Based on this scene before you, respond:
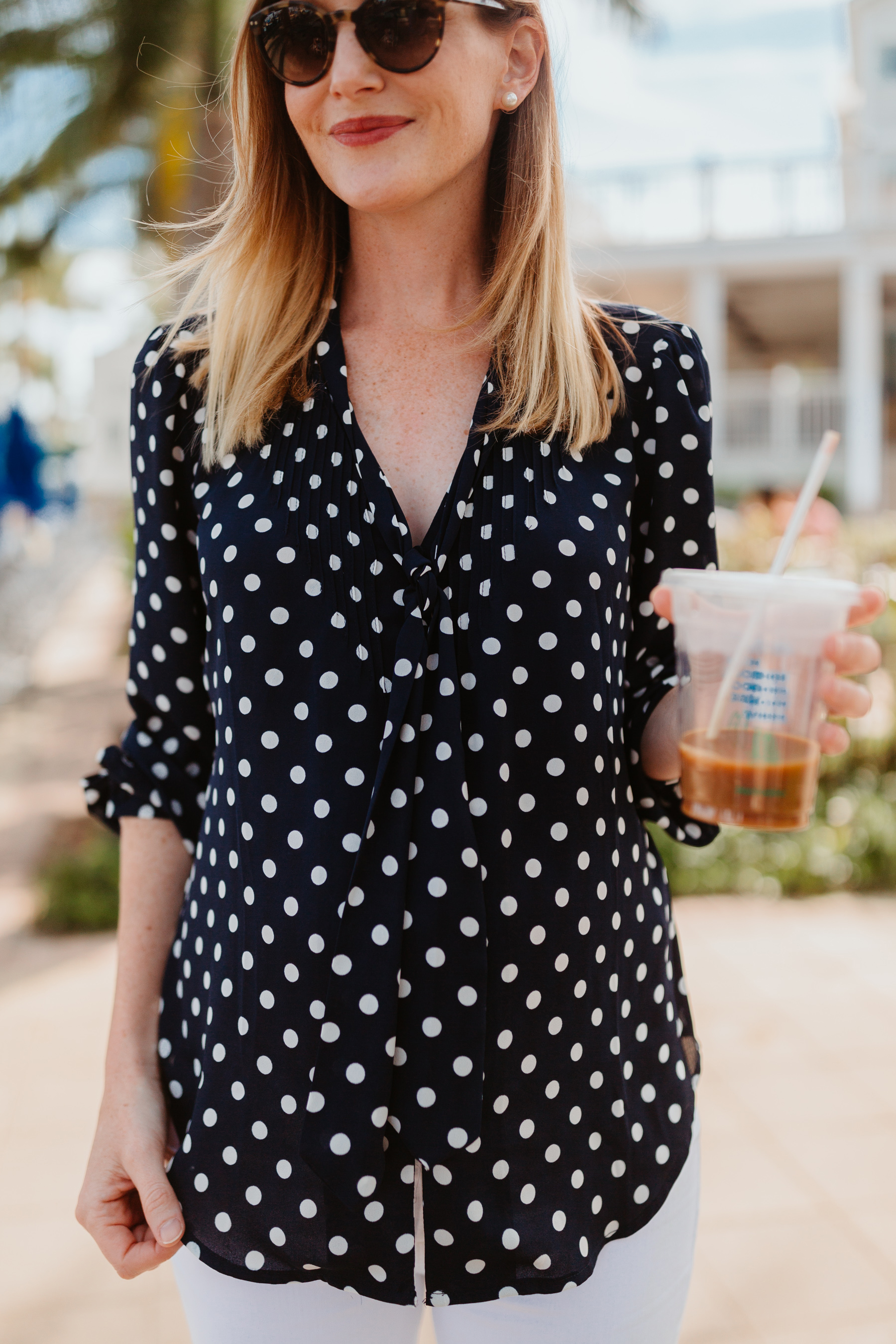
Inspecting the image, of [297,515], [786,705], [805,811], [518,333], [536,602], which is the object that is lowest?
[805,811]

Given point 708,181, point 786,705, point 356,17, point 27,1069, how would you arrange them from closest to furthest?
1. point 786,705
2. point 356,17
3. point 27,1069
4. point 708,181

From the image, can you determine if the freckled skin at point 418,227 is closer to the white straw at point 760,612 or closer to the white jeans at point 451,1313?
the white straw at point 760,612

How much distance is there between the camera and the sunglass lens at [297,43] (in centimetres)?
126

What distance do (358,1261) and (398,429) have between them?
938mm

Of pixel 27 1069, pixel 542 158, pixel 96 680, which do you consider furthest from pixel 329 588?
pixel 96 680

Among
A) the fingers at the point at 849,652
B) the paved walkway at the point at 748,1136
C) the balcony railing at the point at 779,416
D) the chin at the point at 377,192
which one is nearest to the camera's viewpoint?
the fingers at the point at 849,652

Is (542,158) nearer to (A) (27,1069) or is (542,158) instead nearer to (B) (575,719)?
(B) (575,719)

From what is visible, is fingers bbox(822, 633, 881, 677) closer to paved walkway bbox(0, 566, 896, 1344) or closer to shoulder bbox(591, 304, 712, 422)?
shoulder bbox(591, 304, 712, 422)

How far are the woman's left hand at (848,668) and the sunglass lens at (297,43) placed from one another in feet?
2.77

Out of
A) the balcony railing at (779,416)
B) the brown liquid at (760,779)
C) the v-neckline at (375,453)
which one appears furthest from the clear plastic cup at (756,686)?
the balcony railing at (779,416)

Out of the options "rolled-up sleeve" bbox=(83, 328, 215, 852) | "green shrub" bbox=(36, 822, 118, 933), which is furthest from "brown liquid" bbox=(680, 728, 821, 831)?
"green shrub" bbox=(36, 822, 118, 933)

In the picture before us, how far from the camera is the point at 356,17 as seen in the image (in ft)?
4.04

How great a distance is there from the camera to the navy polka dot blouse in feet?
3.91

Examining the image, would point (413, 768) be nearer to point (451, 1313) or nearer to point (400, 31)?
point (451, 1313)
